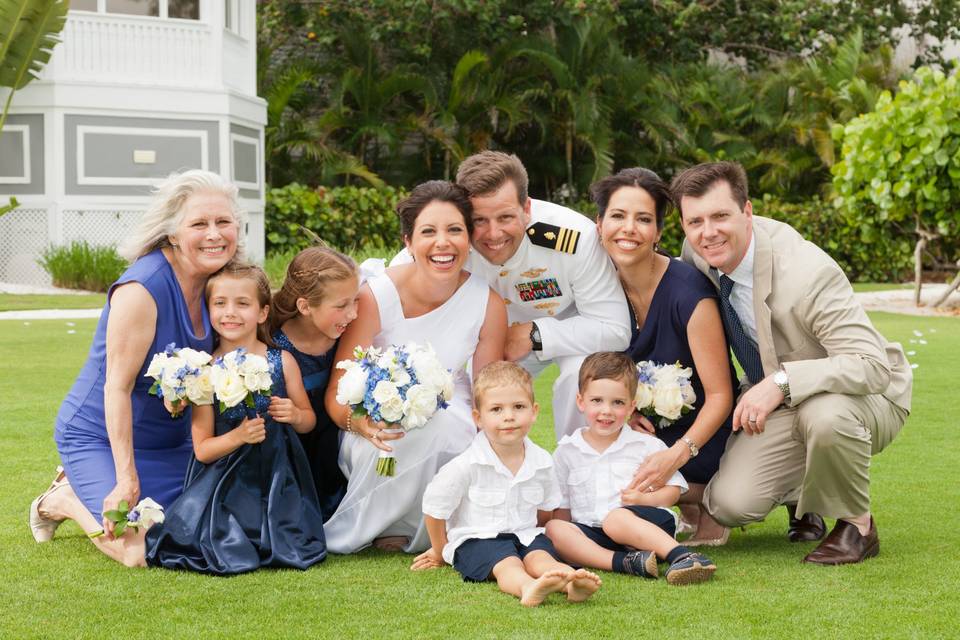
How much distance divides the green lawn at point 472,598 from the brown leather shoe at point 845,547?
0.05 m

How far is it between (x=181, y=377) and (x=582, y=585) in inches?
62.6

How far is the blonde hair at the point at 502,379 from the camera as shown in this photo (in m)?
4.36

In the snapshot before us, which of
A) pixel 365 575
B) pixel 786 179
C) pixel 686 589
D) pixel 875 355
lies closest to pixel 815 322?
pixel 875 355

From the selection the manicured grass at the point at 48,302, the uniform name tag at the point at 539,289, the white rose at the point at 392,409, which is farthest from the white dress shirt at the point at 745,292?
the manicured grass at the point at 48,302

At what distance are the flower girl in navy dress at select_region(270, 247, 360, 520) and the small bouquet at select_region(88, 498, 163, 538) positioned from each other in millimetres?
880

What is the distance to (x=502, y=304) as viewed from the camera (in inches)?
197

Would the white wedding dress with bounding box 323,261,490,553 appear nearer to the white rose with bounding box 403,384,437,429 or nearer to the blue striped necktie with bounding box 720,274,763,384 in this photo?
the white rose with bounding box 403,384,437,429

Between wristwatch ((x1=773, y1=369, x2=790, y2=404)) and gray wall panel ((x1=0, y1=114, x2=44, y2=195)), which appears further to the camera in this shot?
gray wall panel ((x1=0, y1=114, x2=44, y2=195))

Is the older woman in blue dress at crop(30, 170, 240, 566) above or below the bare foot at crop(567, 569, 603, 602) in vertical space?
above

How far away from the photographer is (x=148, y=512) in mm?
4164

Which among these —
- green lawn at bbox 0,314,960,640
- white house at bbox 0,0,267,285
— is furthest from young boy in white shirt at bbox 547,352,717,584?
white house at bbox 0,0,267,285

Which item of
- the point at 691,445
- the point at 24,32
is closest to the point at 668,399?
the point at 691,445

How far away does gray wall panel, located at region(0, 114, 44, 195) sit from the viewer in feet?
61.2

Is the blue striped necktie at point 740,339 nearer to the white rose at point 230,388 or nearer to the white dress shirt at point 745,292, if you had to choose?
the white dress shirt at point 745,292
